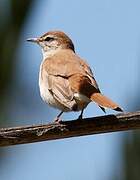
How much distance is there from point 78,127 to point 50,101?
54.4 inches

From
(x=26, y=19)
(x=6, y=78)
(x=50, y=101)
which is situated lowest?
(x=50, y=101)

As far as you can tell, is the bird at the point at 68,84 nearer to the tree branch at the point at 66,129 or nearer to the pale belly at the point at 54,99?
the pale belly at the point at 54,99

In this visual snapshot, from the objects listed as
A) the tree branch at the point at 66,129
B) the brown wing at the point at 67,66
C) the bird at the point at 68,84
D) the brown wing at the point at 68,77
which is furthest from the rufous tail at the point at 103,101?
the tree branch at the point at 66,129

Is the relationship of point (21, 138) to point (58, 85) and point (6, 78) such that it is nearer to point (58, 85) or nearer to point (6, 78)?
point (6, 78)

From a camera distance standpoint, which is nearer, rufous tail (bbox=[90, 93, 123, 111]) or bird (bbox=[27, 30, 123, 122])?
rufous tail (bbox=[90, 93, 123, 111])

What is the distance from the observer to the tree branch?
328cm

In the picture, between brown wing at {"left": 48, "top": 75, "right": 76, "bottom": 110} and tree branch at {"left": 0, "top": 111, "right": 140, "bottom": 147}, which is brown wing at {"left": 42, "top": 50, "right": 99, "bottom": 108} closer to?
brown wing at {"left": 48, "top": 75, "right": 76, "bottom": 110}

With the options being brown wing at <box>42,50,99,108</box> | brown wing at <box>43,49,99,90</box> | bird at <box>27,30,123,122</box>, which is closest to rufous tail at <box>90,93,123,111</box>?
bird at <box>27,30,123,122</box>

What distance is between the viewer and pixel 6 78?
4148 millimetres

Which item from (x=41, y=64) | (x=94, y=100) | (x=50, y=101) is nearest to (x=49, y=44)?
(x=41, y=64)

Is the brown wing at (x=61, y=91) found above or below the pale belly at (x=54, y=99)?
above

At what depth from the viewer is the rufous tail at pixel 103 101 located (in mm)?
3937

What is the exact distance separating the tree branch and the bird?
1.39ft

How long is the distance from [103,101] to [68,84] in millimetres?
535
